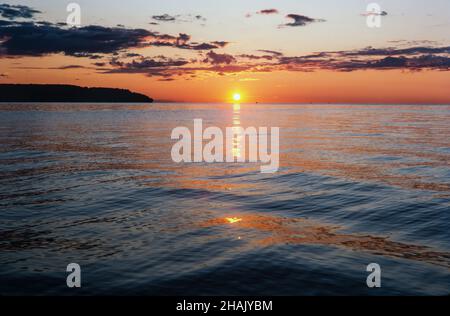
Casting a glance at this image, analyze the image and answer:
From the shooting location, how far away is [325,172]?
24.2 m

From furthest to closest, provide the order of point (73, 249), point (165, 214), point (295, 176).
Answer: point (295, 176) < point (165, 214) < point (73, 249)

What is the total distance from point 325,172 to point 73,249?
1694cm

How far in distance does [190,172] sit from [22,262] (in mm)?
14926

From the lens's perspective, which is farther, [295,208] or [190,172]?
[190,172]
